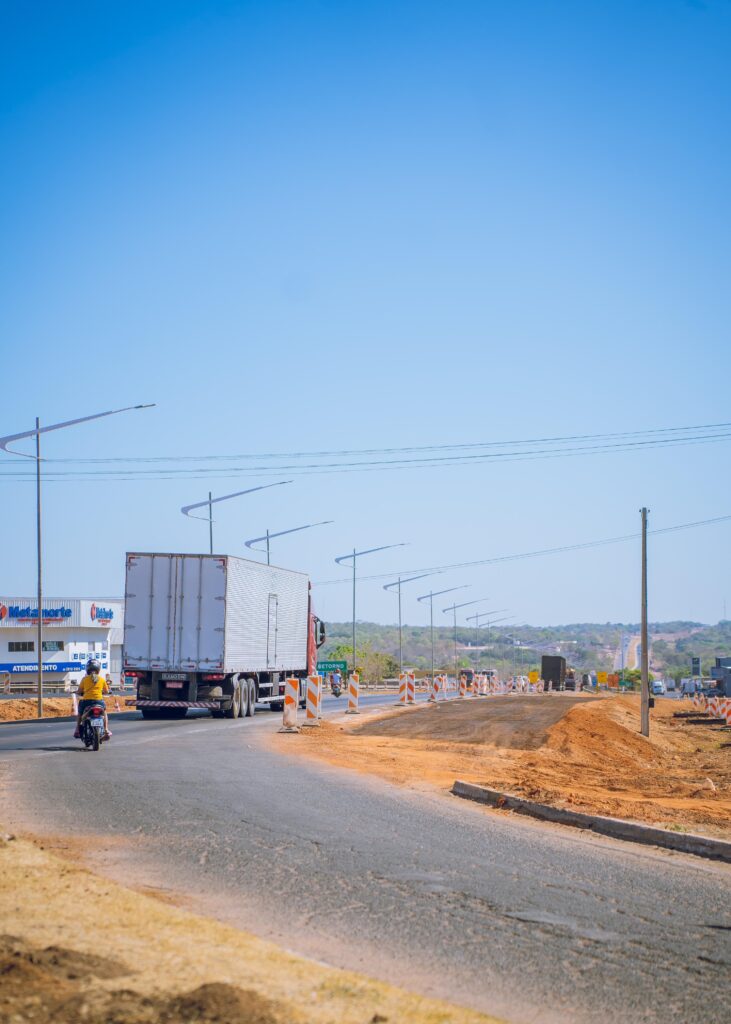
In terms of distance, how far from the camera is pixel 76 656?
89.2 metres

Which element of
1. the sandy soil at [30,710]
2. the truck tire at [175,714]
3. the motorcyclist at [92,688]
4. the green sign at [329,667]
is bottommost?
the green sign at [329,667]

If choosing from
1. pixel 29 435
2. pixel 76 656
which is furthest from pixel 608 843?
pixel 76 656

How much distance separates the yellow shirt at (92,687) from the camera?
66.7 ft

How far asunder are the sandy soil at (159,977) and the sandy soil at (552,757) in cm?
740

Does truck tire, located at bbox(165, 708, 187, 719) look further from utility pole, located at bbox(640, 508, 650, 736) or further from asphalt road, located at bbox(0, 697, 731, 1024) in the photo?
asphalt road, located at bbox(0, 697, 731, 1024)

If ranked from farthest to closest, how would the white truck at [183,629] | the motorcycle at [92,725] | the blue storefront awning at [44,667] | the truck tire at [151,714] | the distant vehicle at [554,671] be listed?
1. the distant vehicle at [554,671]
2. the blue storefront awning at [44,667]
3. the truck tire at [151,714]
4. the white truck at [183,629]
5. the motorcycle at [92,725]

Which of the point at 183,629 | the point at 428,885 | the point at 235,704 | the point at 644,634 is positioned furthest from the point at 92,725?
the point at 644,634

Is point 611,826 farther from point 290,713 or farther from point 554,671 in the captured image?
point 554,671

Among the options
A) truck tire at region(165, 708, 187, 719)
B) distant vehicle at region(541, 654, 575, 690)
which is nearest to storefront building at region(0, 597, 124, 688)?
distant vehicle at region(541, 654, 575, 690)

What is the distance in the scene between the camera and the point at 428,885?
902 centimetres

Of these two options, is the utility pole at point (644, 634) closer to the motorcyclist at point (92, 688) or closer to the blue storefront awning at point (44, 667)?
the motorcyclist at point (92, 688)

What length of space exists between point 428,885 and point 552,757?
652 inches

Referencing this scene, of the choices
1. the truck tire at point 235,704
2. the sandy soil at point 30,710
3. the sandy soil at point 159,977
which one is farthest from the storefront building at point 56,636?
the sandy soil at point 159,977

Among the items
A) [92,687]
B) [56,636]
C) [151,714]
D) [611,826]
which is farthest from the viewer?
[56,636]
